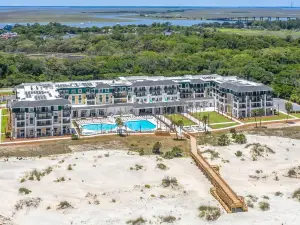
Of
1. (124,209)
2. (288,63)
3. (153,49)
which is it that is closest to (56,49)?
(153,49)

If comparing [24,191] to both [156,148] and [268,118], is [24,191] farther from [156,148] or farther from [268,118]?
[268,118]

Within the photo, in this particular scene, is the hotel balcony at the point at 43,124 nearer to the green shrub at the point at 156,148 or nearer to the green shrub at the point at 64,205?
the green shrub at the point at 156,148

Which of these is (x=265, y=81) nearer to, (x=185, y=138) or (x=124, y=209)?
(x=185, y=138)

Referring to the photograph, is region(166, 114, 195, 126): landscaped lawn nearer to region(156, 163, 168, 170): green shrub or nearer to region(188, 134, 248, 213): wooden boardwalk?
region(188, 134, 248, 213): wooden boardwalk

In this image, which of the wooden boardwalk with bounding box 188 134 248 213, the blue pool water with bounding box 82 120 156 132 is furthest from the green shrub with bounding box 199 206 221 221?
the blue pool water with bounding box 82 120 156 132

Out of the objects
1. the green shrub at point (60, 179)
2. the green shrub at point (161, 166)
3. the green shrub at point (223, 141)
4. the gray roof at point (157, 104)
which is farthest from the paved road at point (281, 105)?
the green shrub at point (60, 179)

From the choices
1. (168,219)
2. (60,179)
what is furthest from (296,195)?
(60,179)
